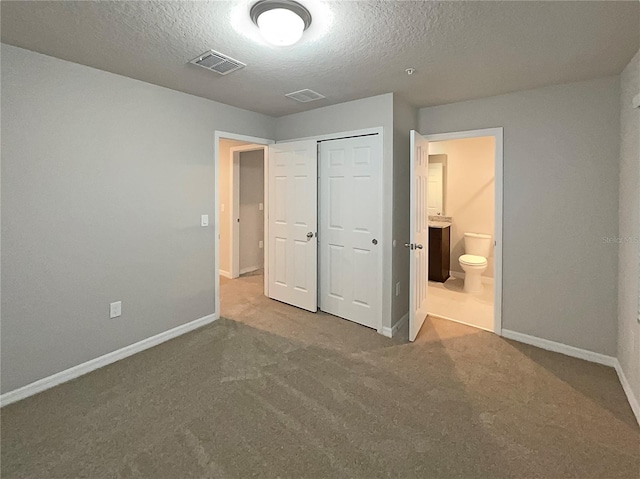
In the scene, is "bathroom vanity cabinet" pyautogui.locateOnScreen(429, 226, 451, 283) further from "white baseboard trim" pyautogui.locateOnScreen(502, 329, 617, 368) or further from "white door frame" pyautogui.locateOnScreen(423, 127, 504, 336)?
"white baseboard trim" pyautogui.locateOnScreen(502, 329, 617, 368)

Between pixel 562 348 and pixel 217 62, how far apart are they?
3727 millimetres

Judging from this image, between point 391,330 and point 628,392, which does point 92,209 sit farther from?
point 628,392

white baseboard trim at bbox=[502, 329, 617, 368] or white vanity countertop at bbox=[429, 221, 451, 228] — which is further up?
white vanity countertop at bbox=[429, 221, 451, 228]

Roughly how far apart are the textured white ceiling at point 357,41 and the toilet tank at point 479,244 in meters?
2.63

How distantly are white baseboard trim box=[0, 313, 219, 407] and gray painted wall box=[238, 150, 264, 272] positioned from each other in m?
2.41

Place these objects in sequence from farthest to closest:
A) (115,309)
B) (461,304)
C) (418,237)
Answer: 1. (461,304)
2. (418,237)
3. (115,309)

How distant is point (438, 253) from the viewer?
515 cm

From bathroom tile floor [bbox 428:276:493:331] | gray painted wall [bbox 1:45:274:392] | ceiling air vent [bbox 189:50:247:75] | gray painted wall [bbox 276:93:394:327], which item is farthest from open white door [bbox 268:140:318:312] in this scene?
bathroom tile floor [bbox 428:276:493:331]

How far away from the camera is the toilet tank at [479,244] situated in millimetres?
5000

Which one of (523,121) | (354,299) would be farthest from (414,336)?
(523,121)

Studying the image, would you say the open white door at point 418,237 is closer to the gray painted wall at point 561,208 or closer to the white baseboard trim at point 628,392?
the gray painted wall at point 561,208

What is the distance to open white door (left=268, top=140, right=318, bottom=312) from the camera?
379cm

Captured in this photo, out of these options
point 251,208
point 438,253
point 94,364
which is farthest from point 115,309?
point 438,253

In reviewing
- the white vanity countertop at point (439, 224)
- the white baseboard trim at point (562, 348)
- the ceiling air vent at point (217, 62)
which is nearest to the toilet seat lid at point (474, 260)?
the white vanity countertop at point (439, 224)
